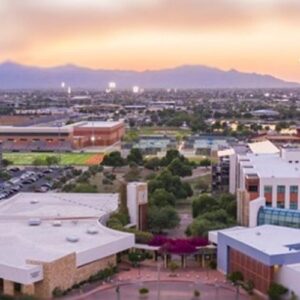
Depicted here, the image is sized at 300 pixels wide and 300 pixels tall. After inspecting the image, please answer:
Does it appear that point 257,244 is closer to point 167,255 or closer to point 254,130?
point 167,255

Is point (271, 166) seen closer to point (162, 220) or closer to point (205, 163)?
point (162, 220)

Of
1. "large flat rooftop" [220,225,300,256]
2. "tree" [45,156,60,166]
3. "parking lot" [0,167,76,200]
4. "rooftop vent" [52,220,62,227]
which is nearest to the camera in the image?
"large flat rooftop" [220,225,300,256]

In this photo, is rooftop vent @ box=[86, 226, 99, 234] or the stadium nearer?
rooftop vent @ box=[86, 226, 99, 234]

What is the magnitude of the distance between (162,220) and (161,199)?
284 cm

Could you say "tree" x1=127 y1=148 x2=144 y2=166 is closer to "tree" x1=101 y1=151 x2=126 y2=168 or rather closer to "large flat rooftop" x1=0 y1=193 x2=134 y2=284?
"tree" x1=101 y1=151 x2=126 y2=168

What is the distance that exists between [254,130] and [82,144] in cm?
1591

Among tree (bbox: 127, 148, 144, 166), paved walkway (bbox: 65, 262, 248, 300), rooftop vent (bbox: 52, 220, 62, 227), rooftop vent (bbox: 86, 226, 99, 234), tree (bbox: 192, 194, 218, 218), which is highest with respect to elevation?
rooftop vent (bbox: 86, 226, 99, 234)

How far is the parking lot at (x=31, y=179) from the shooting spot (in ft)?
110

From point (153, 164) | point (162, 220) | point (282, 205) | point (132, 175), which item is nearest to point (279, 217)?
point (282, 205)

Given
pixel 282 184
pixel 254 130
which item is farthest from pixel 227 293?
pixel 254 130

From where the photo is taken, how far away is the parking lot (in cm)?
3354

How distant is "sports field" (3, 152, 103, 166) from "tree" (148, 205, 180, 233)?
777 inches

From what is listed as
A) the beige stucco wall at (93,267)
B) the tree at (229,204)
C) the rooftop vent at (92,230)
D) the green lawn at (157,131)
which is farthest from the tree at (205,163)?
the beige stucco wall at (93,267)

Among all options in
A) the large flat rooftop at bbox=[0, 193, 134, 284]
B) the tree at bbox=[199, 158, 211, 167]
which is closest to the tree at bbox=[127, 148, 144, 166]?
the tree at bbox=[199, 158, 211, 167]
